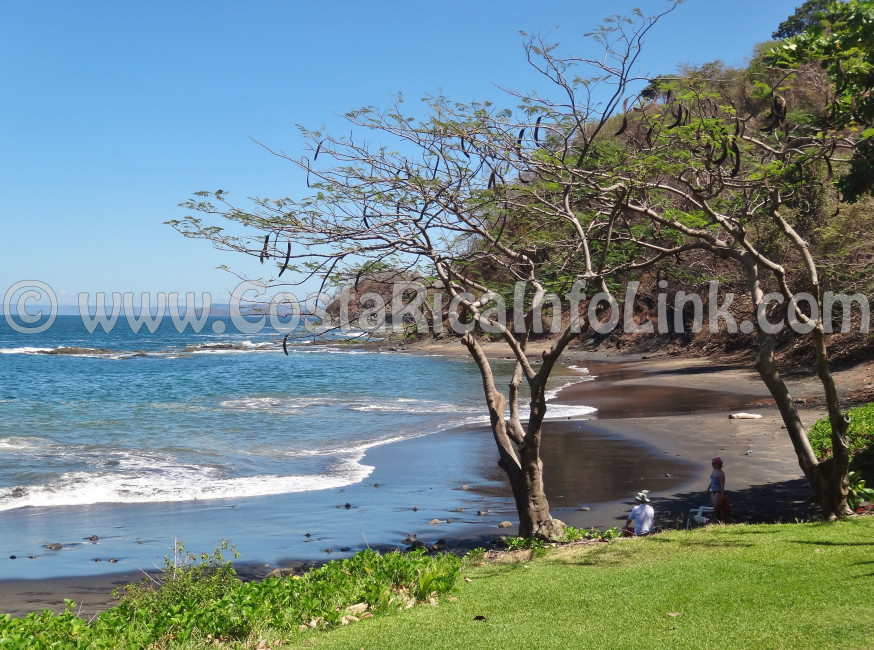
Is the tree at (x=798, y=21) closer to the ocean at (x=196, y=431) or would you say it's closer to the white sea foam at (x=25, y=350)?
the ocean at (x=196, y=431)

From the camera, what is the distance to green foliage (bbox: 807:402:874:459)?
11398mm

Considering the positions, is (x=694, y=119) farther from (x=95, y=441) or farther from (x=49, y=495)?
(x=95, y=441)

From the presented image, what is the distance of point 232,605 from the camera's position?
627 cm

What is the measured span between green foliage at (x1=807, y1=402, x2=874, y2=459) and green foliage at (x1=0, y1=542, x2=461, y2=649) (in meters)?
6.84

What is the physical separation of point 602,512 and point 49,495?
1040 centimetres

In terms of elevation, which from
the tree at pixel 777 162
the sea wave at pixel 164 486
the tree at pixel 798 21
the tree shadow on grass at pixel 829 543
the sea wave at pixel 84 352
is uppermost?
the tree at pixel 798 21

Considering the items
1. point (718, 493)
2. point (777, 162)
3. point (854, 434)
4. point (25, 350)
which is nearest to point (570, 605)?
point (718, 493)

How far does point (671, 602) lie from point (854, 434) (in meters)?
7.04

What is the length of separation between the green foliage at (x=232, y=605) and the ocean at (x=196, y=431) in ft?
8.49

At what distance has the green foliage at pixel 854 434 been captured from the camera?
11398 millimetres

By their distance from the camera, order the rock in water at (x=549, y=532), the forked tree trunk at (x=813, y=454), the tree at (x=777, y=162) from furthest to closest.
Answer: the rock in water at (x=549, y=532) < the forked tree trunk at (x=813, y=454) < the tree at (x=777, y=162)

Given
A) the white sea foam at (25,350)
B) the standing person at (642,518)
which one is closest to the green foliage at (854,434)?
the standing person at (642,518)

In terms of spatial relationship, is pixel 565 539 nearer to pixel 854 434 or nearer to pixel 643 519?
pixel 643 519

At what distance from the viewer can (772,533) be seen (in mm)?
8484
